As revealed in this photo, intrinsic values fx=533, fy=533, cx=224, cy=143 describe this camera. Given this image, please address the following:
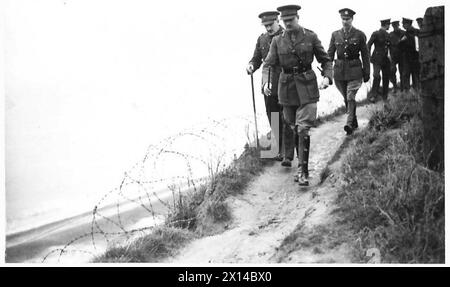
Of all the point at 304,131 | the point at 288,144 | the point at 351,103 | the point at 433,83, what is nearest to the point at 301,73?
the point at 304,131

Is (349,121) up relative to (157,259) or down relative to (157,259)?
up

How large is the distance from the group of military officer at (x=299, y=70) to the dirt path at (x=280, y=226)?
0.30m

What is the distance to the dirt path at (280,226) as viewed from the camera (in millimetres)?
4570

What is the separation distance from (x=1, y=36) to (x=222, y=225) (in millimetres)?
2982

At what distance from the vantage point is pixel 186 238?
5711 mm

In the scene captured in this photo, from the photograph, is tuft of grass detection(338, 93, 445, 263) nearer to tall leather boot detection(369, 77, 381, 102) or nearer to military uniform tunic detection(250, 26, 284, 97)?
military uniform tunic detection(250, 26, 284, 97)

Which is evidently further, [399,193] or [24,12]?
[24,12]

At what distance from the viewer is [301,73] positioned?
20.4 feet

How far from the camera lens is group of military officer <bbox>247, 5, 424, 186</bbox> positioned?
243 inches

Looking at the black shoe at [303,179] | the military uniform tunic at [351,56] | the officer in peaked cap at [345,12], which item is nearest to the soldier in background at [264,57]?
the black shoe at [303,179]

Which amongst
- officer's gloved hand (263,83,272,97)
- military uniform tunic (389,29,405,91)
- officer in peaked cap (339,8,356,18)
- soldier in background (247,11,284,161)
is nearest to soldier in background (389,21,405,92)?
military uniform tunic (389,29,405,91)

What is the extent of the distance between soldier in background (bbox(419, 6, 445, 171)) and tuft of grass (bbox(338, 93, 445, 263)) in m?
0.18
